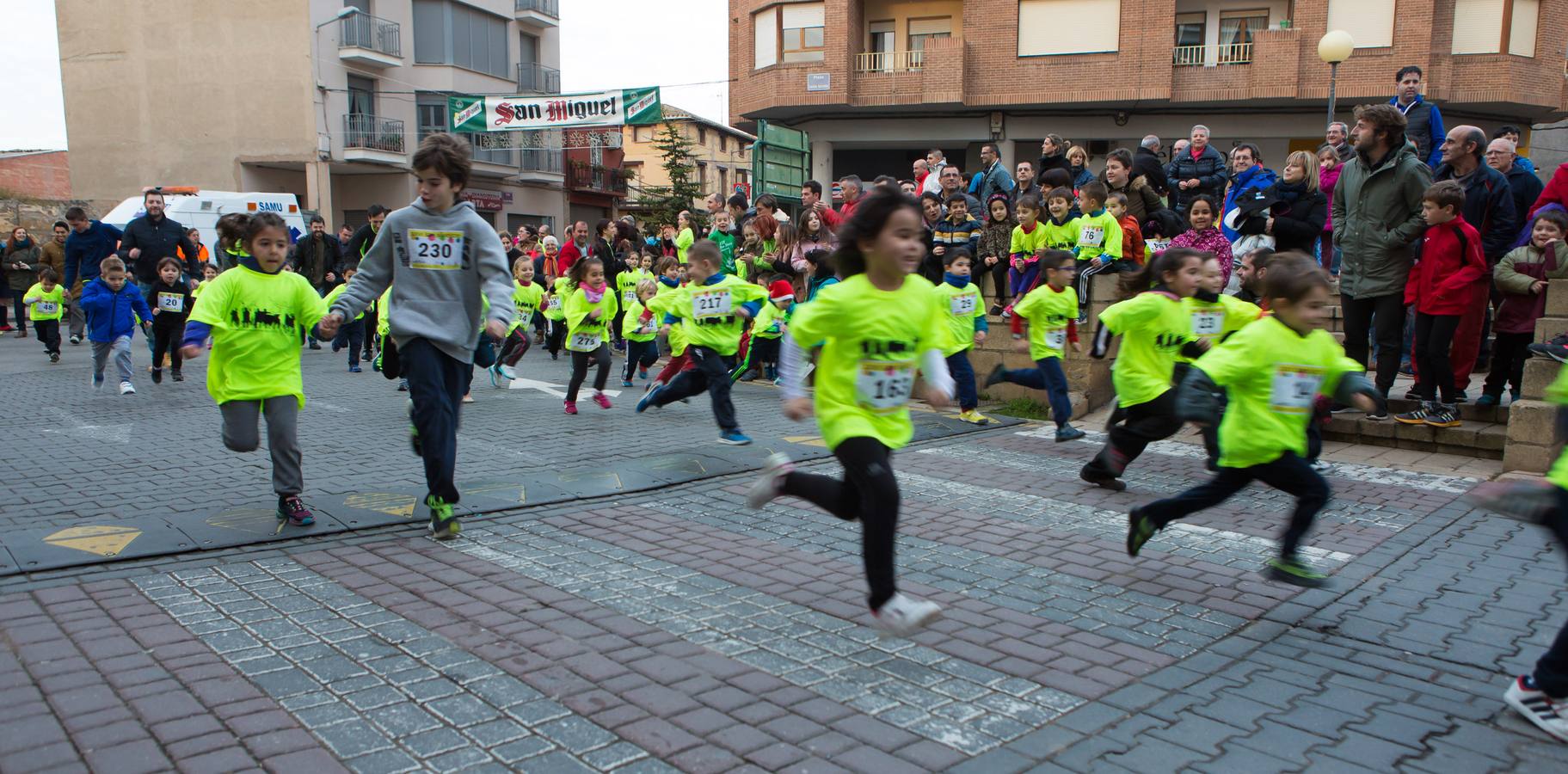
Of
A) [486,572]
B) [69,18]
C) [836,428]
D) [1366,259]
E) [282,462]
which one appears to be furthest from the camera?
[69,18]

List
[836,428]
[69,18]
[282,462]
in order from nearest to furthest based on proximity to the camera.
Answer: [836,428], [282,462], [69,18]

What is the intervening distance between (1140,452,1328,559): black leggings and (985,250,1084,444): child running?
13.0 ft

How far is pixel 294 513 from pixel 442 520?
0.87 m

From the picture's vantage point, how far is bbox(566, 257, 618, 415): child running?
10.4 metres

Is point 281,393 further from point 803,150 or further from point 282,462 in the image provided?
point 803,150

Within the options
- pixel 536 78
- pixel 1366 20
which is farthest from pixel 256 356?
pixel 536 78

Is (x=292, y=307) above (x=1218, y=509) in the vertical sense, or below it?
above

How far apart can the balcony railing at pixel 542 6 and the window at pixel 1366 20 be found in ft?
101

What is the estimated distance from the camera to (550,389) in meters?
12.5

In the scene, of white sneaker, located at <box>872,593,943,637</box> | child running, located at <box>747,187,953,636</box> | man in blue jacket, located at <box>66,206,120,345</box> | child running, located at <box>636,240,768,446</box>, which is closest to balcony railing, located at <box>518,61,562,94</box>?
man in blue jacket, located at <box>66,206,120,345</box>

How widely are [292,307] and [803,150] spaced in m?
27.1

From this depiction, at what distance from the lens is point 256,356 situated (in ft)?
19.1

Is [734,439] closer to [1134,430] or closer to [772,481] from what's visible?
[1134,430]

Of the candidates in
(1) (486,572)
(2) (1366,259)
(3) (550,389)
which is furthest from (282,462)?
(2) (1366,259)
